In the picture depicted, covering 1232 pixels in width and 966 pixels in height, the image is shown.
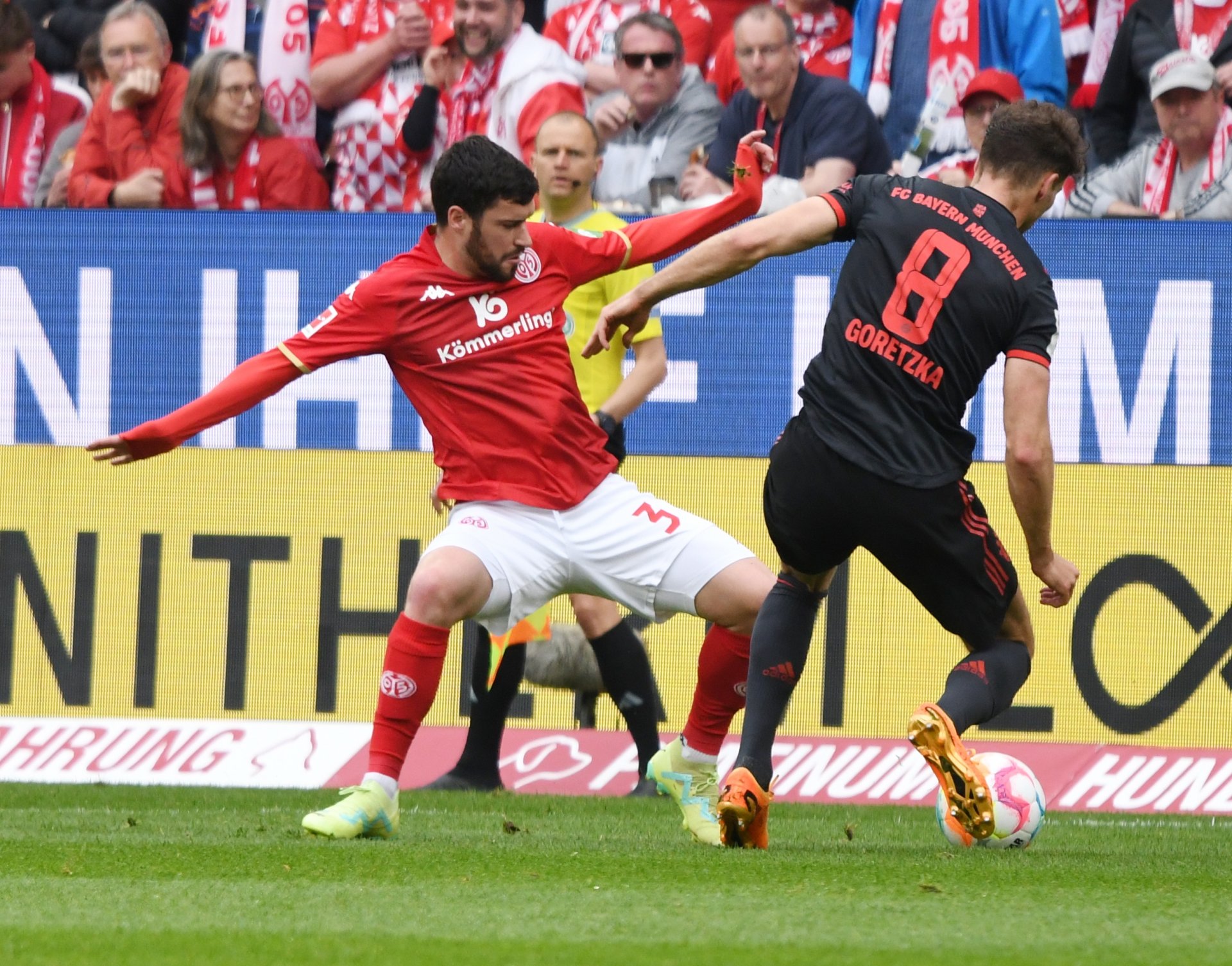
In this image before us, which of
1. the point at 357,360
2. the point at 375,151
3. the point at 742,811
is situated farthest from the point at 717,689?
the point at 375,151

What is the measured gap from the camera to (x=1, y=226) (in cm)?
894

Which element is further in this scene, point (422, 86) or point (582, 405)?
point (422, 86)

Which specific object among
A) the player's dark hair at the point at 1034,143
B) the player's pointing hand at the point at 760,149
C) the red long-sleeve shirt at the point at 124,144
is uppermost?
the player's dark hair at the point at 1034,143

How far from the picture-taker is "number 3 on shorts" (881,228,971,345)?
16.8ft

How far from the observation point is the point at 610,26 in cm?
1005

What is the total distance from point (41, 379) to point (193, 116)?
5.23ft

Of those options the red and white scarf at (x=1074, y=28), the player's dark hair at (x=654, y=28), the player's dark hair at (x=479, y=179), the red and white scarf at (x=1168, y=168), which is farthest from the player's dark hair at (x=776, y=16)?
the player's dark hair at (x=479, y=179)

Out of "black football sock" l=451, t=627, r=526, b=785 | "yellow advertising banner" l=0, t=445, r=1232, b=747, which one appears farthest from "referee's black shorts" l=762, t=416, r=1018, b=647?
"yellow advertising banner" l=0, t=445, r=1232, b=747

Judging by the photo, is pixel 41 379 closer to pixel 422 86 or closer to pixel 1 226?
pixel 1 226

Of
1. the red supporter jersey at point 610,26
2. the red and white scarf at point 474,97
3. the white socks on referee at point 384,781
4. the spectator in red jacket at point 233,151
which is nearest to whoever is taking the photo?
the white socks on referee at point 384,781

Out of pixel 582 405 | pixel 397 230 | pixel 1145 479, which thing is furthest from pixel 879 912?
pixel 397 230

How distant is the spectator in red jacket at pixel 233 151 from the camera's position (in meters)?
9.53

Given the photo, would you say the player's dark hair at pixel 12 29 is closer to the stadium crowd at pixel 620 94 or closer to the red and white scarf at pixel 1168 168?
the stadium crowd at pixel 620 94

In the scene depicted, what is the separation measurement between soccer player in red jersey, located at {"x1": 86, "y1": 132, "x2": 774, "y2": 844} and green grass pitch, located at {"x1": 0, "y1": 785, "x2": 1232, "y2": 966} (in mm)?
476
